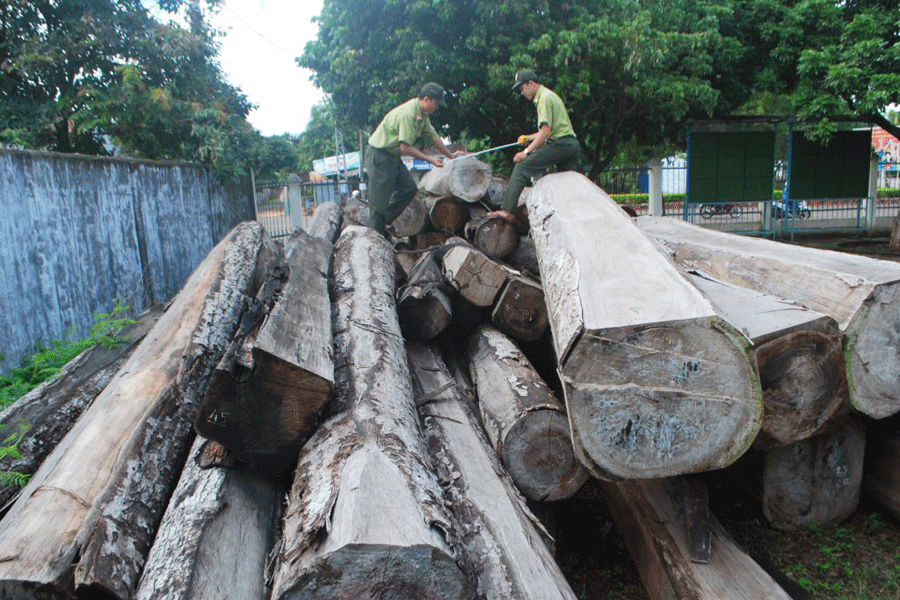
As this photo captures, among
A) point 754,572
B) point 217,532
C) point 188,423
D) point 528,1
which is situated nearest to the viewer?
point 217,532

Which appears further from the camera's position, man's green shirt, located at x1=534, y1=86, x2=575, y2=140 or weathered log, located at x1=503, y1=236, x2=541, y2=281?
man's green shirt, located at x1=534, y1=86, x2=575, y2=140

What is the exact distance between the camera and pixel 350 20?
38.2ft

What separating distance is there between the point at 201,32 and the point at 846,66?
11.0 meters

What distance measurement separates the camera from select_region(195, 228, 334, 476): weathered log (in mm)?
2270

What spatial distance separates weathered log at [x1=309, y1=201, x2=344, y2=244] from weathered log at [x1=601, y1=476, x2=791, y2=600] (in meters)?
4.12

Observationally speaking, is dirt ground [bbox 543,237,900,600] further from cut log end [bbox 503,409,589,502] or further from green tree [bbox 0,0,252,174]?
green tree [bbox 0,0,252,174]

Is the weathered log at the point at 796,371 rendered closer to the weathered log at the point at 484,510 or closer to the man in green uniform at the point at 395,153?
the weathered log at the point at 484,510

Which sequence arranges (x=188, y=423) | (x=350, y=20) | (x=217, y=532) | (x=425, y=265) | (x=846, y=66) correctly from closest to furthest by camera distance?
(x=217, y=532)
(x=188, y=423)
(x=425, y=265)
(x=846, y=66)
(x=350, y=20)

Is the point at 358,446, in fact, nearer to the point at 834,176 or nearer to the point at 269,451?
the point at 269,451

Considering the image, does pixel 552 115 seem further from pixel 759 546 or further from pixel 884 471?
pixel 759 546

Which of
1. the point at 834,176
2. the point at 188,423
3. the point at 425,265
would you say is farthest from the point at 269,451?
the point at 834,176

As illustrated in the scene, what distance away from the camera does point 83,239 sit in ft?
22.7

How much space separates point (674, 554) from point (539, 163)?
376 centimetres

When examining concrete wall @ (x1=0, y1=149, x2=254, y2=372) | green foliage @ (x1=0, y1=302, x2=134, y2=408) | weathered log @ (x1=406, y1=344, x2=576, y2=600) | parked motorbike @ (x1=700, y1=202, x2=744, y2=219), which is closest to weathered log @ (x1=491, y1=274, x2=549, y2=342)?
weathered log @ (x1=406, y1=344, x2=576, y2=600)
